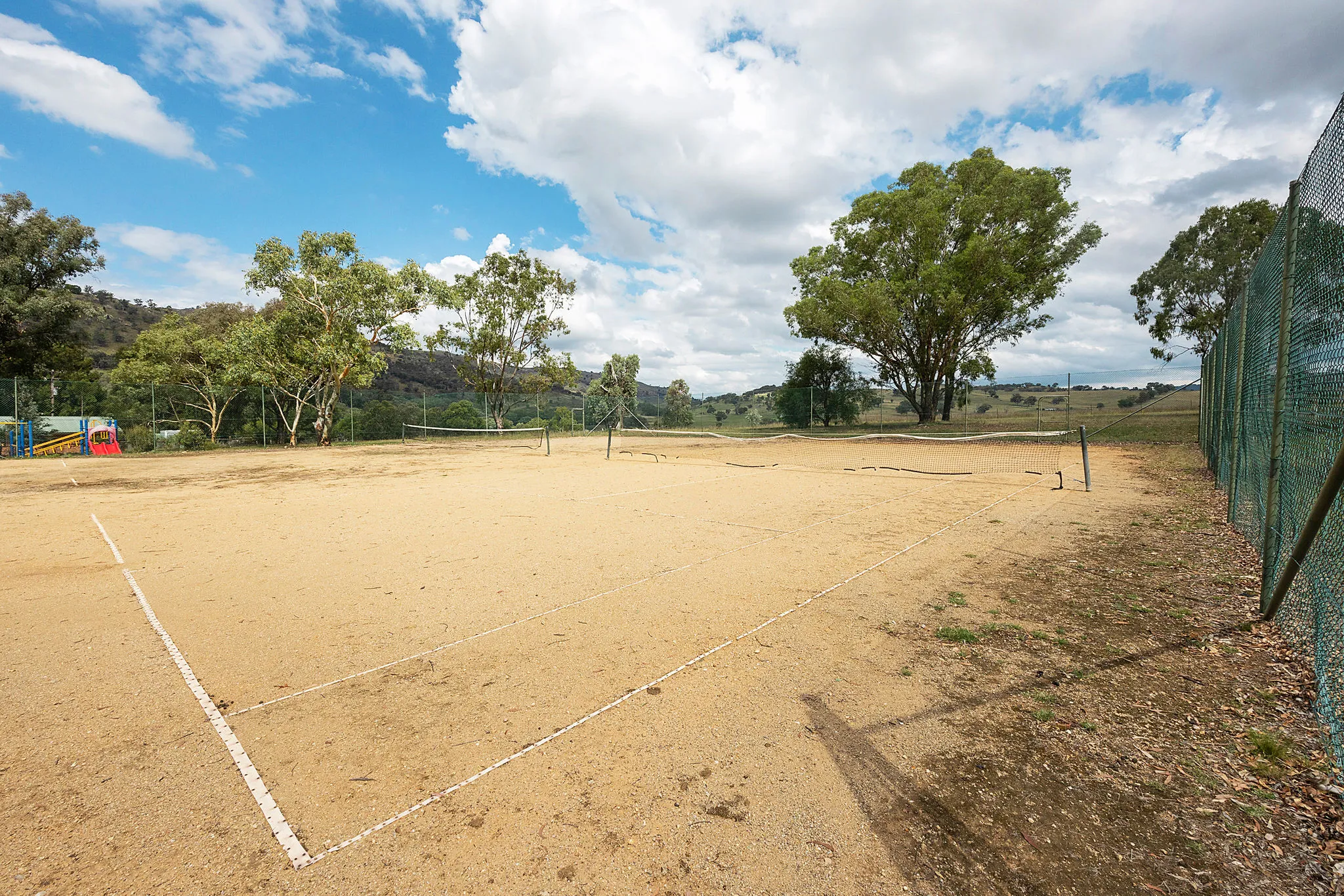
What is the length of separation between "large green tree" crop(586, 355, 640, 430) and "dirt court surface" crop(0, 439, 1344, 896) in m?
28.7

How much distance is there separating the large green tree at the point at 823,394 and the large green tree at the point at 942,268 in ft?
8.15

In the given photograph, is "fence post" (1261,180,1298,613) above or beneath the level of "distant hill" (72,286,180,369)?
beneath

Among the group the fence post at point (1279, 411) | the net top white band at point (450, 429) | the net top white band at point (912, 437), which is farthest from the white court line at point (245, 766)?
the net top white band at point (450, 429)

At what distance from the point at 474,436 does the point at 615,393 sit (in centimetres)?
2268

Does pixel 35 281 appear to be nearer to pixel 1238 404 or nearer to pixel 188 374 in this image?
pixel 188 374

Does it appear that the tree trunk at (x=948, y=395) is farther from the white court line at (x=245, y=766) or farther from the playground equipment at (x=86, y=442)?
the playground equipment at (x=86, y=442)

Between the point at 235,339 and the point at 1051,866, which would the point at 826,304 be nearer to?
the point at 235,339

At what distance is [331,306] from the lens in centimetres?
2373

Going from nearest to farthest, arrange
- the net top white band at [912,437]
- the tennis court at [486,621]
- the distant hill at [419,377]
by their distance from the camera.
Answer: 1. the tennis court at [486,621]
2. the net top white band at [912,437]
3. the distant hill at [419,377]

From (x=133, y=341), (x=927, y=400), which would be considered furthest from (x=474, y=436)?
(x=133, y=341)

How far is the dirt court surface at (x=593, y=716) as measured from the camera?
201cm

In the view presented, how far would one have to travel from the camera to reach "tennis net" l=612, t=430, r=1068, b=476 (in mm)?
14312

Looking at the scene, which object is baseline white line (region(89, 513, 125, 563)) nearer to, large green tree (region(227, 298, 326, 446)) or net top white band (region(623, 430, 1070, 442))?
net top white band (region(623, 430, 1070, 442))

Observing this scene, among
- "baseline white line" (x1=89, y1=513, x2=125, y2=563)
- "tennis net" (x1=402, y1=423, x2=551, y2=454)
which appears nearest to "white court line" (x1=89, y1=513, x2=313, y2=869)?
"baseline white line" (x1=89, y1=513, x2=125, y2=563)
